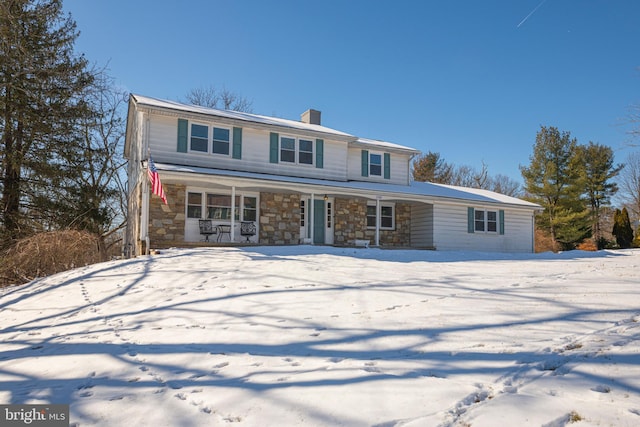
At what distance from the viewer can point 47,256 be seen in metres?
12.1

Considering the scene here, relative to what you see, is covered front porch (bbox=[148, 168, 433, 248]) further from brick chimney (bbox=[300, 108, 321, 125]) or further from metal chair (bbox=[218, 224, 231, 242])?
brick chimney (bbox=[300, 108, 321, 125])

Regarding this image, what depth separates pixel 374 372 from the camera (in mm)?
3295

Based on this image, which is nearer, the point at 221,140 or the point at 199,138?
the point at 199,138

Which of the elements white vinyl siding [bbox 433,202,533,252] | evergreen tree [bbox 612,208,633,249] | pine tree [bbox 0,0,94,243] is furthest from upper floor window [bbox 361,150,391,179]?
evergreen tree [bbox 612,208,633,249]

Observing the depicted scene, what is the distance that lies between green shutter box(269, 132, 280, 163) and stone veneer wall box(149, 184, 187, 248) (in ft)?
11.7

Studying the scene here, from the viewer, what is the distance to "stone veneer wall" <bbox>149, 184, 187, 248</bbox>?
1326 centimetres

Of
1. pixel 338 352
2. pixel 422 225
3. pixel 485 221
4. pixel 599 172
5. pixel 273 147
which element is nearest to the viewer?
pixel 338 352

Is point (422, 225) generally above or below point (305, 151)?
below

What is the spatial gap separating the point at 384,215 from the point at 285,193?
204 inches

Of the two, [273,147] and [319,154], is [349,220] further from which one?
[273,147]

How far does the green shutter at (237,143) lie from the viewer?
596 inches

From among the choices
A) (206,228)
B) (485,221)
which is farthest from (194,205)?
(485,221)

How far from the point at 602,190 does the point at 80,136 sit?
124ft

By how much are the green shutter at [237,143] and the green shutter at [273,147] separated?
1216 millimetres
